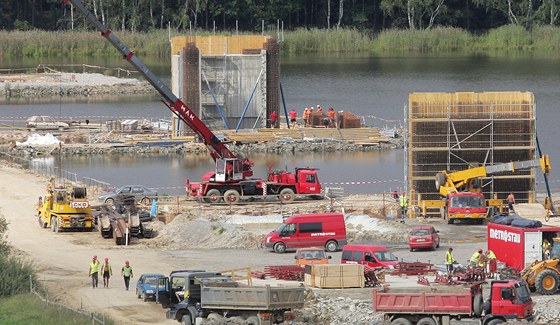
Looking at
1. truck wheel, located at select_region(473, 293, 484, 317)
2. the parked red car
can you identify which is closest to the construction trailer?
the parked red car

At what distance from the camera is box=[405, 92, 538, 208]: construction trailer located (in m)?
62.5

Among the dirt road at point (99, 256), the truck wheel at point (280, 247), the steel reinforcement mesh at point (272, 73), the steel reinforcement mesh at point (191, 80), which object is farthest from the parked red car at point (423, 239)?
the steel reinforcement mesh at point (272, 73)

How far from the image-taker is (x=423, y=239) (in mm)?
52781

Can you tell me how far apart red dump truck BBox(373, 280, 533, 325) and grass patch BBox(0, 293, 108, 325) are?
795 centimetres

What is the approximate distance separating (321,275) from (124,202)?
1731 centimetres

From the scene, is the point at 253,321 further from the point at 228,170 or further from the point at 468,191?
the point at 228,170

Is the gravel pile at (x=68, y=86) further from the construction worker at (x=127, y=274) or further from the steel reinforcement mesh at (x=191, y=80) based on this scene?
the construction worker at (x=127, y=274)

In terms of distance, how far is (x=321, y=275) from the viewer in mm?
44781

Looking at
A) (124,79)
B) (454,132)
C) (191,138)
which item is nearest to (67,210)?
(454,132)

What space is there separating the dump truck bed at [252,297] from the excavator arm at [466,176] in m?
19.7

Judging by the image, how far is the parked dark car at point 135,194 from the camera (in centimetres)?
6394

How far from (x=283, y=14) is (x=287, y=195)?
98.6 meters

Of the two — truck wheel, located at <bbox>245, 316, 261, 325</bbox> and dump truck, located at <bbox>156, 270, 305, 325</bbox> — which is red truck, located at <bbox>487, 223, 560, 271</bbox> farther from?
truck wheel, located at <bbox>245, 316, 261, 325</bbox>

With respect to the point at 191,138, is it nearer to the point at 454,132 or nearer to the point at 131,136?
the point at 131,136
